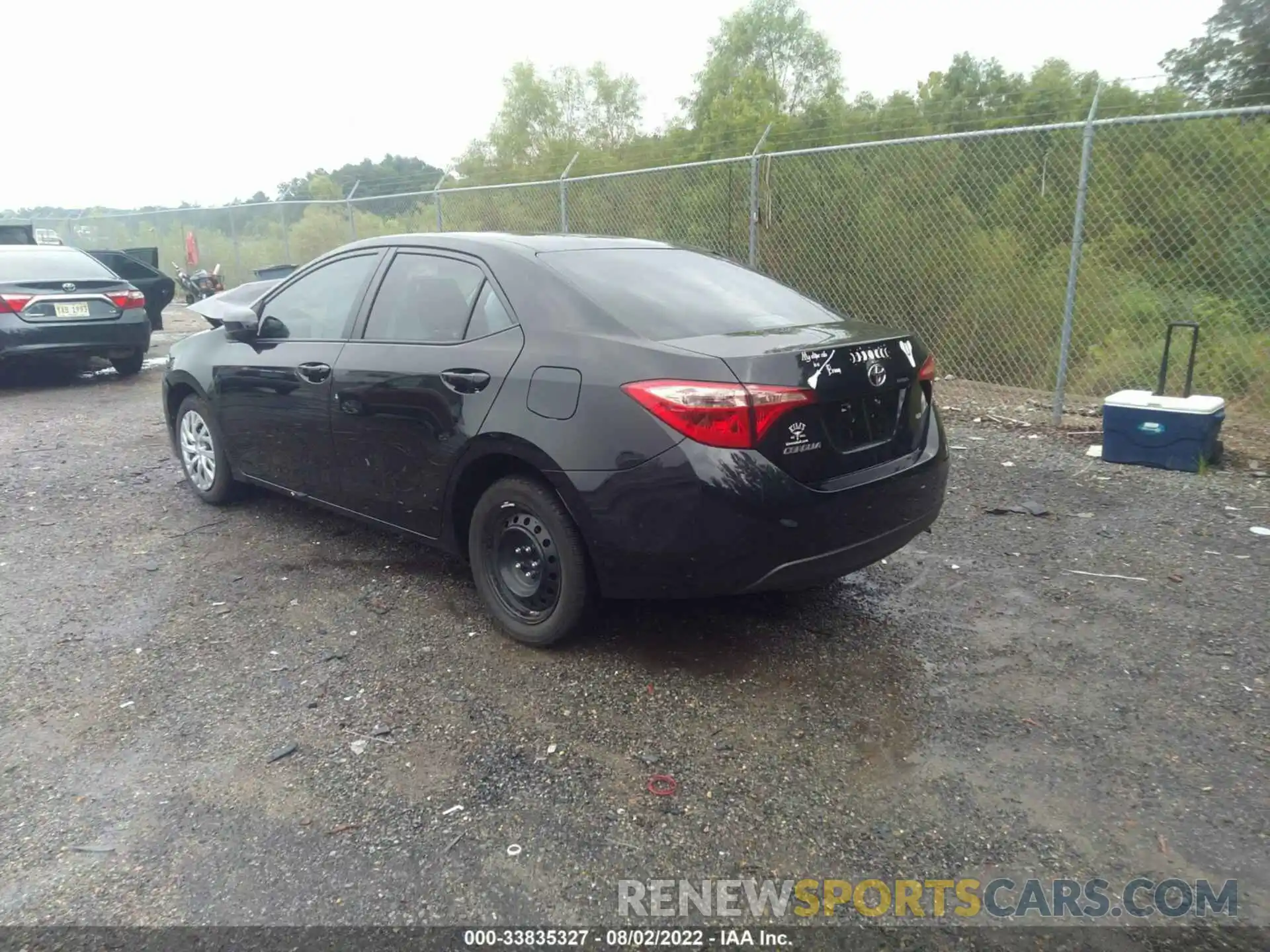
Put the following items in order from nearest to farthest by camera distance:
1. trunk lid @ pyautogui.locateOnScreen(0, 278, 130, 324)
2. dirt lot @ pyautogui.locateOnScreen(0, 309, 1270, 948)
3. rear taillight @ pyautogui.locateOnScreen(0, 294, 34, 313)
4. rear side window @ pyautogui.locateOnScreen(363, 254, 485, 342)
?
dirt lot @ pyautogui.locateOnScreen(0, 309, 1270, 948), rear side window @ pyautogui.locateOnScreen(363, 254, 485, 342), rear taillight @ pyautogui.locateOnScreen(0, 294, 34, 313), trunk lid @ pyautogui.locateOnScreen(0, 278, 130, 324)

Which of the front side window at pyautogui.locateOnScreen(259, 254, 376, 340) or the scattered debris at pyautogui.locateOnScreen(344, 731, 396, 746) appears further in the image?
the front side window at pyautogui.locateOnScreen(259, 254, 376, 340)

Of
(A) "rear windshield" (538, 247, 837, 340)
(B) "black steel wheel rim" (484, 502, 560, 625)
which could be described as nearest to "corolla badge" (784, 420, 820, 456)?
(A) "rear windshield" (538, 247, 837, 340)

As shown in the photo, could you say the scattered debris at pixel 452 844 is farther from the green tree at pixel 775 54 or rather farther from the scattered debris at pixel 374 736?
the green tree at pixel 775 54

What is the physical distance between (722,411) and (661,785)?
120 centimetres

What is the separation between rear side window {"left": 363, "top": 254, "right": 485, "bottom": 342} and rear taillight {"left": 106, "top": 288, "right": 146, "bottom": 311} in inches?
285

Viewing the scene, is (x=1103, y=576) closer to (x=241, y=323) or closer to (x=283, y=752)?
(x=283, y=752)

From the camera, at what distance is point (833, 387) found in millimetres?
3189

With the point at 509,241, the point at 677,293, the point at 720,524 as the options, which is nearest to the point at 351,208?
the point at 509,241

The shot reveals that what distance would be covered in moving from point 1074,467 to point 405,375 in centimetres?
455

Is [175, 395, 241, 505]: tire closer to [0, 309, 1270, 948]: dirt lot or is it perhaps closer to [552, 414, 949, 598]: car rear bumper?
[0, 309, 1270, 948]: dirt lot

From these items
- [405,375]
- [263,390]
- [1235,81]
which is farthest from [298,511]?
[1235,81]

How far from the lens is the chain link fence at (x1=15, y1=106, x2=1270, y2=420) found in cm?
787

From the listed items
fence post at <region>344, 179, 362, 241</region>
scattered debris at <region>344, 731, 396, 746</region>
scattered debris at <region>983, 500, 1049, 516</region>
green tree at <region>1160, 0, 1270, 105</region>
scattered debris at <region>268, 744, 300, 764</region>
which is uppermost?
green tree at <region>1160, 0, 1270, 105</region>

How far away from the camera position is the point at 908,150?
32.1 feet
